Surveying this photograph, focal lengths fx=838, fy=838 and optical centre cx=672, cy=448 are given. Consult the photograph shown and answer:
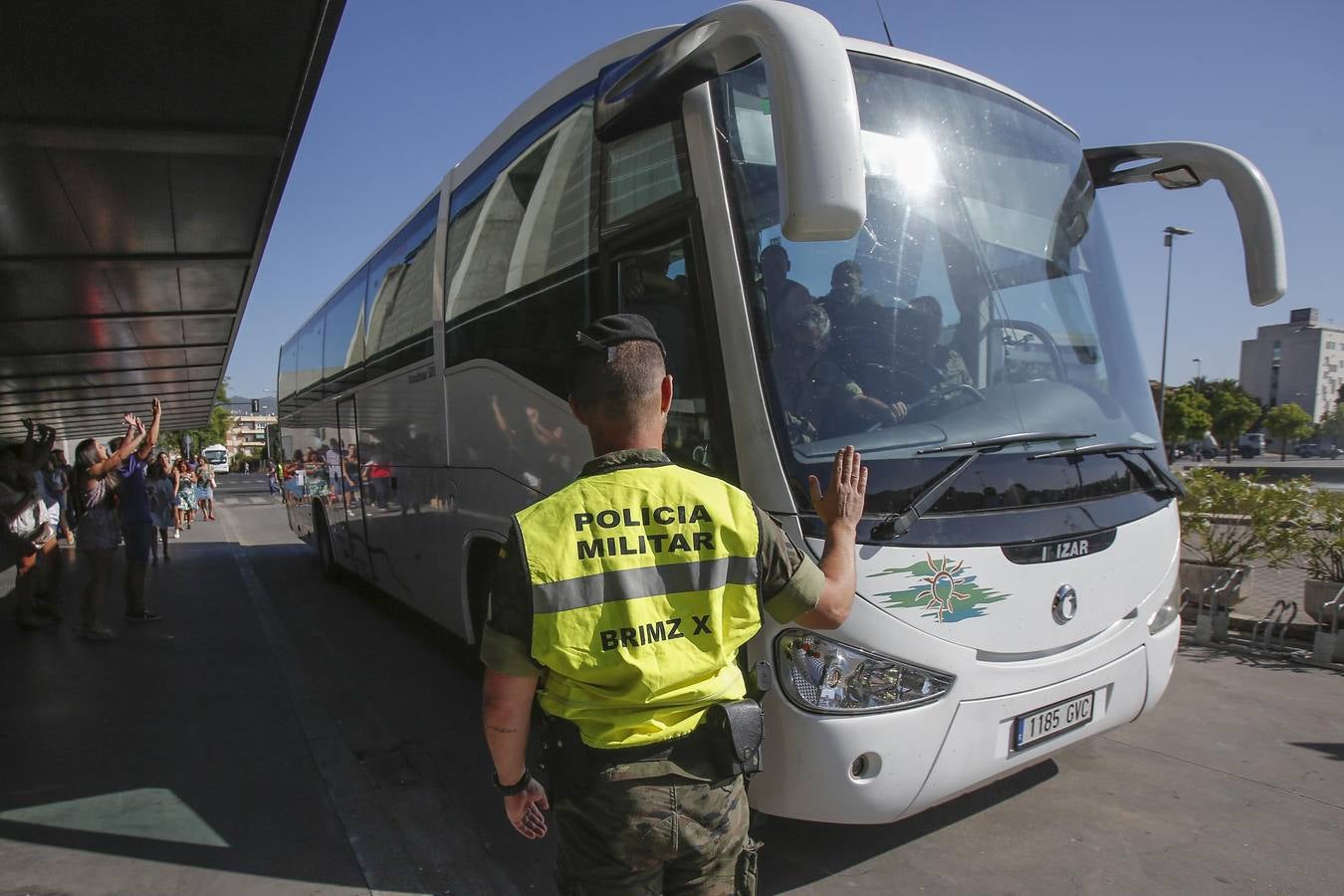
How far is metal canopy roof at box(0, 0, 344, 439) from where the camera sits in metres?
4.16

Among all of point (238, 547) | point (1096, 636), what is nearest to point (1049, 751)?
point (1096, 636)

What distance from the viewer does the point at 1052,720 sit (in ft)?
10.9

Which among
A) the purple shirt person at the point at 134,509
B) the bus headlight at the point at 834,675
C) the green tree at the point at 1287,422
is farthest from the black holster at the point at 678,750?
the green tree at the point at 1287,422

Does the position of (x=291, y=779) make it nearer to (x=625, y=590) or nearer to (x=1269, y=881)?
(x=625, y=590)

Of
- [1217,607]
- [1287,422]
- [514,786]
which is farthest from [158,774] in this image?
[1287,422]

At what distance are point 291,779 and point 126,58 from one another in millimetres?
3966

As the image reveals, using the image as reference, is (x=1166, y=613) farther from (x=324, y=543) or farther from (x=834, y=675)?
(x=324, y=543)

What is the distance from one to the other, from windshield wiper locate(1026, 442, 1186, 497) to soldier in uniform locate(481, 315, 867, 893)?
209 cm

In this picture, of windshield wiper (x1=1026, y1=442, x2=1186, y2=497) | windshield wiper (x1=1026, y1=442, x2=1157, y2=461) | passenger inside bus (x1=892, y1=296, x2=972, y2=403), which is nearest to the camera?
passenger inside bus (x1=892, y1=296, x2=972, y2=403)

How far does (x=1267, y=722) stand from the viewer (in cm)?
513

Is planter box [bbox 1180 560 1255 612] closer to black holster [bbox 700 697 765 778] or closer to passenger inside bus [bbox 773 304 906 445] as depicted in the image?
passenger inside bus [bbox 773 304 906 445]

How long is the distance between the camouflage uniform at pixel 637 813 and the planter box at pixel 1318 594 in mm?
6895

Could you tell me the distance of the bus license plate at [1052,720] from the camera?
320cm

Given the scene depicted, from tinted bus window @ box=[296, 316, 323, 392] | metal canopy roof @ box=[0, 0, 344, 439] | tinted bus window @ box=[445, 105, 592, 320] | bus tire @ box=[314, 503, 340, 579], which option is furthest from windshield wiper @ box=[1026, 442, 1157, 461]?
bus tire @ box=[314, 503, 340, 579]
